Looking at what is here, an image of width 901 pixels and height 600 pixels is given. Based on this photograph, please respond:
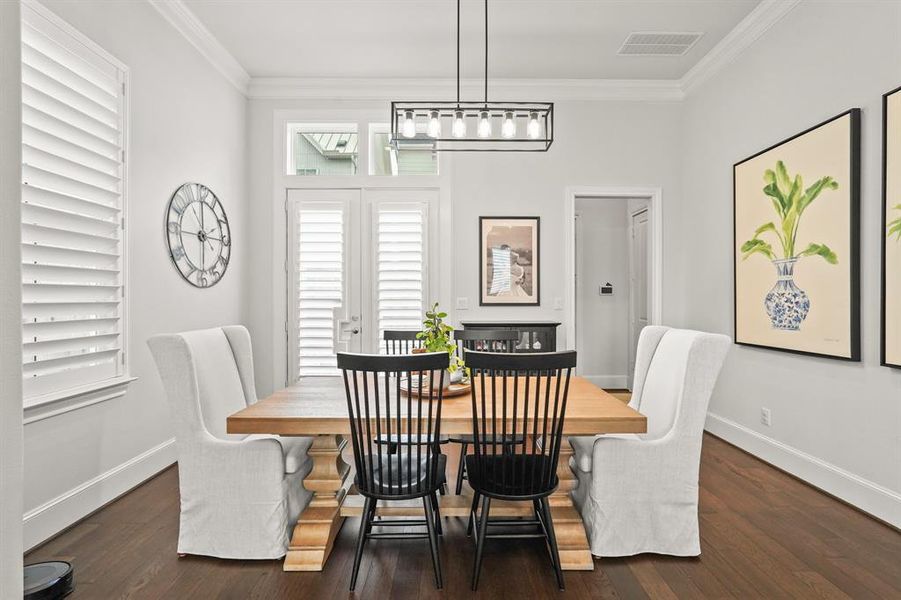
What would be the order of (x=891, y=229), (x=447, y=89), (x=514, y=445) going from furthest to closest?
1. (x=447, y=89)
2. (x=891, y=229)
3. (x=514, y=445)

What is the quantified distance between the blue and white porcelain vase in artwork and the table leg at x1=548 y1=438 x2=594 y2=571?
197 cm

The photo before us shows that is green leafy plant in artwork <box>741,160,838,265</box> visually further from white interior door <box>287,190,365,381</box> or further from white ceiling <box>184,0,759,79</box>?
white interior door <box>287,190,365,381</box>

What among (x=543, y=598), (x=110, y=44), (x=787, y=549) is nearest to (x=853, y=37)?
(x=787, y=549)

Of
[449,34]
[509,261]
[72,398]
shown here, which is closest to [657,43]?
[449,34]

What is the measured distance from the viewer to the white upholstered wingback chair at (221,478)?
2164 millimetres

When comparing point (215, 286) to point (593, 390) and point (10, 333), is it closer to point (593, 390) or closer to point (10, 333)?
point (593, 390)

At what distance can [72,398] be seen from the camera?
246cm

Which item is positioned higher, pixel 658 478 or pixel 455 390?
pixel 455 390

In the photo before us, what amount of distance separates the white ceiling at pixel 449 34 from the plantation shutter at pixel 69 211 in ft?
4.22

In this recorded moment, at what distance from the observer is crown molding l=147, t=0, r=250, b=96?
3398 mm

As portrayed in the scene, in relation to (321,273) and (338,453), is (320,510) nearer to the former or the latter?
(338,453)

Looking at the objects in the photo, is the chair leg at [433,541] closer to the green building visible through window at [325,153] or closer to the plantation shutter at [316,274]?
the plantation shutter at [316,274]

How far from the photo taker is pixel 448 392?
2410 millimetres

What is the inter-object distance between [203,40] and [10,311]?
3.74m
